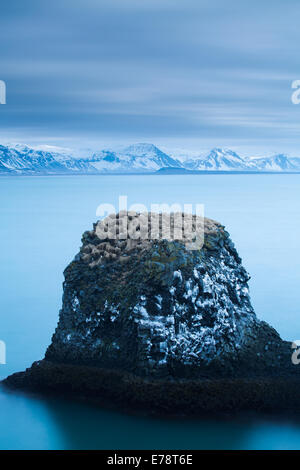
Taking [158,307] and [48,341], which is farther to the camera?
[48,341]

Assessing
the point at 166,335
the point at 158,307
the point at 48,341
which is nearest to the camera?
the point at 166,335

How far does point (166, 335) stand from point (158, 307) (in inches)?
36.5

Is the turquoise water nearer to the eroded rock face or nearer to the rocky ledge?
the rocky ledge

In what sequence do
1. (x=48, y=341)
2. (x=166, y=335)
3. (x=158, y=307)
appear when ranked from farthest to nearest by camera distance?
(x=48, y=341), (x=158, y=307), (x=166, y=335)

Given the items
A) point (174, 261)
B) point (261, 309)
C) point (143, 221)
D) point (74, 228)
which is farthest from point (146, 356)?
point (74, 228)

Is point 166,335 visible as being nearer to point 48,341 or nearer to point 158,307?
point 158,307

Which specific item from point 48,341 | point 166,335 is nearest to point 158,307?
point 166,335

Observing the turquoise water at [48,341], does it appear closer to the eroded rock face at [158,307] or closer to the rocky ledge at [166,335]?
the rocky ledge at [166,335]

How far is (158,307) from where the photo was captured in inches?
779

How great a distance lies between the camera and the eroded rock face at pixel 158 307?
19.5 m

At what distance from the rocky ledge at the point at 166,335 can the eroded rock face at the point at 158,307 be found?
3 cm

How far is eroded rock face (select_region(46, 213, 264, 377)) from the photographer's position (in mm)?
19516

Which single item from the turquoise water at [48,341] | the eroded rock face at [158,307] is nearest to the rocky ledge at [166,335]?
the eroded rock face at [158,307]

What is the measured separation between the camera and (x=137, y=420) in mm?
18422
